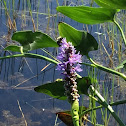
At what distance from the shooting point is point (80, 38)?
54.1 inches

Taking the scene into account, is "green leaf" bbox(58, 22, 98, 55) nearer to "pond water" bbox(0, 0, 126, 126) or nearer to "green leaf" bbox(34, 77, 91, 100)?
"green leaf" bbox(34, 77, 91, 100)

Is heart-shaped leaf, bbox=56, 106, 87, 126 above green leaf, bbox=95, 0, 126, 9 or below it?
below

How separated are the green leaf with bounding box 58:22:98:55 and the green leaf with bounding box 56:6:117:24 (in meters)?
0.07

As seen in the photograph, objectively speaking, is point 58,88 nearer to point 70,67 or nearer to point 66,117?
point 66,117

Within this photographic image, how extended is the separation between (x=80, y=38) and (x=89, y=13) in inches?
4.0

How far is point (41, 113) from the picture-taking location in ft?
5.77

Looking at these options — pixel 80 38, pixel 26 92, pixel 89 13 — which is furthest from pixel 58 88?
pixel 26 92

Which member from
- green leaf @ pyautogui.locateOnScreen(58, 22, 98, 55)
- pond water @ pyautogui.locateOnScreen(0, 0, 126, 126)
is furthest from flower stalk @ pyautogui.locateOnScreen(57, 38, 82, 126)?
pond water @ pyautogui.locateOnScreen(0, 0, 126, 126)

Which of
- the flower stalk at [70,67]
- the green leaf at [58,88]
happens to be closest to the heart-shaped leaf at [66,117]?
the green leaf at [58,88]

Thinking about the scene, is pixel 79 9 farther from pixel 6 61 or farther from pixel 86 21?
pixel 6 61

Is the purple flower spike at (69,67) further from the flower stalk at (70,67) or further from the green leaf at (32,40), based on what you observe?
the green leaf at (32,40)

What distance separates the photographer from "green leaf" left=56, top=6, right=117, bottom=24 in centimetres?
138

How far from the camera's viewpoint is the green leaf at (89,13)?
138cm

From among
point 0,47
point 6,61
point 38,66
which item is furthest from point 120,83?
point 0,47
